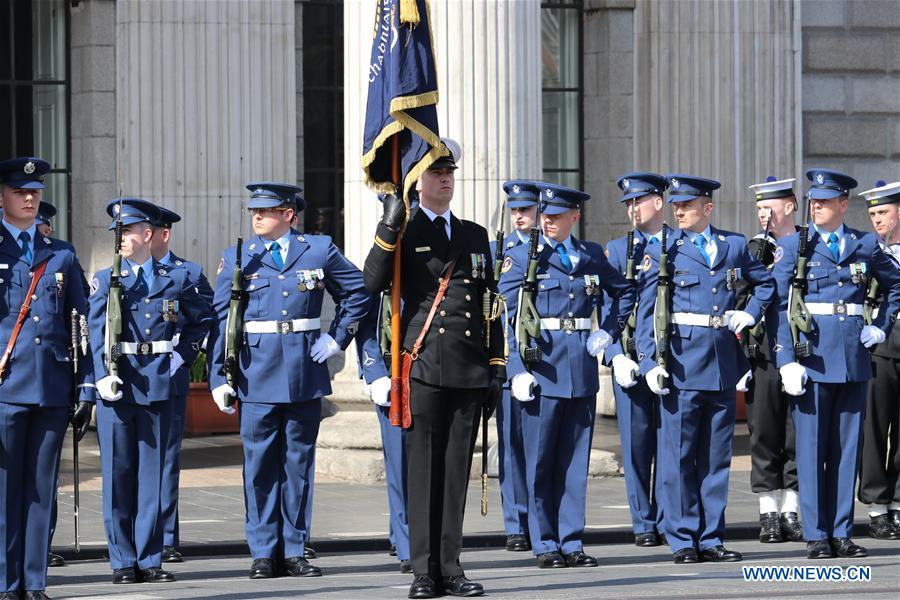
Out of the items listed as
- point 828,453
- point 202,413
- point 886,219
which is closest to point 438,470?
point 828,453

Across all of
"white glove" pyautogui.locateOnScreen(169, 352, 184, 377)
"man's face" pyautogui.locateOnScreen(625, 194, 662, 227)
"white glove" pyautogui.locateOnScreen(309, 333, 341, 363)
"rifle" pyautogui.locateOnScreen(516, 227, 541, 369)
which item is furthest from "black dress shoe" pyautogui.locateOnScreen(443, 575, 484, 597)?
"man's face" pyautogui.locateOnScreen(625, 194, 662, 227)

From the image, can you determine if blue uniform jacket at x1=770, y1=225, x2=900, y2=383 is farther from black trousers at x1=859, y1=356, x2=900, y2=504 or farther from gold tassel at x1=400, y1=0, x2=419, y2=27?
gold tassel at x1=400, y1=0, x2=419, y2=27

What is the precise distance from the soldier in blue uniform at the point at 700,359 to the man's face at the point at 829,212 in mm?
441

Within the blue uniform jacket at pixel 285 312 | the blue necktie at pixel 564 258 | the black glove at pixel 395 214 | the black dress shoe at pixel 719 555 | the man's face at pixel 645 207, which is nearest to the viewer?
the black glove at pixel 395 214

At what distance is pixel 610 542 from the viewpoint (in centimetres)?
1245

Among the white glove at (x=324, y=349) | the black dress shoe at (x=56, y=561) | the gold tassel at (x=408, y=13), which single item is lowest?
the black dress shoe at (x=56, y=561)

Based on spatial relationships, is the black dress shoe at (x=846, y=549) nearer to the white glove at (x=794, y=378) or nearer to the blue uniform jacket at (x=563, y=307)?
the white glove at (x=794, y=378)

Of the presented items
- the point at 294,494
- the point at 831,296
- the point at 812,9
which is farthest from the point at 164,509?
the point at 812,9

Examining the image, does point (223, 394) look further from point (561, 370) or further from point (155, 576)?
point (561, 370)

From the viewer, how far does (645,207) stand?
12.1 meters

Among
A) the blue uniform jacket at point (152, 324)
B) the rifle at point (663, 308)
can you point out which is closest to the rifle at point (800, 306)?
the rifle at point (663, 308)

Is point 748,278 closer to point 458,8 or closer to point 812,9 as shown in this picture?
point 458,8

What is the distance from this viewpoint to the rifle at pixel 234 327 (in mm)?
10883

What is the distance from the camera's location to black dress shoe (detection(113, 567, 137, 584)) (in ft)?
34.8
